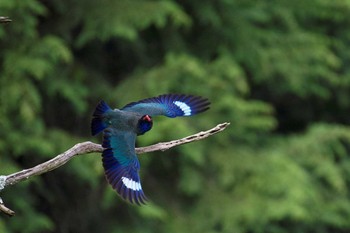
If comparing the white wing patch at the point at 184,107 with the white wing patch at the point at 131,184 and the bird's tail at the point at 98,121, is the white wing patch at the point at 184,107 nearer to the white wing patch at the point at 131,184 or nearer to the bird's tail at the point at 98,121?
the bird's tail at the point at 98,121

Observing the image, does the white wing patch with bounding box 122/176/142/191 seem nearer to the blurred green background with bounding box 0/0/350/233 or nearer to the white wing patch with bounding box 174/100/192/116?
the white wing patch with bounding box 174/100/192/116

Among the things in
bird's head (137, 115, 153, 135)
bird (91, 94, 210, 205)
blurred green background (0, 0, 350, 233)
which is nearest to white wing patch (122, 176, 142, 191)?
bird (91, 94, 210, 205)

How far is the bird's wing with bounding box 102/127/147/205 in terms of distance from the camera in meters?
4.12

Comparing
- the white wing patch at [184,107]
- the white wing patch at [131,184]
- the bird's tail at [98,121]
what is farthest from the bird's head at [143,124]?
the white wing patch at [184,107]

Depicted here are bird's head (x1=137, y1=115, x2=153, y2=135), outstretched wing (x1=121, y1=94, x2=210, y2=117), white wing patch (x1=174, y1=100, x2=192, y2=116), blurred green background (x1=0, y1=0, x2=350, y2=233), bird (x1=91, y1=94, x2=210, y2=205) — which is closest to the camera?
bird (x1=91, y1=94, x2=210, y2=205)

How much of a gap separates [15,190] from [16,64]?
89 cm

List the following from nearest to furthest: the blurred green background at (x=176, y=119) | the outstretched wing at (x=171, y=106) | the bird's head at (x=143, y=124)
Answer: the bird's head at (x=143, y=124), the outstretched wing at (x=171, y=106), the blurred green background at (x=176, y=119)

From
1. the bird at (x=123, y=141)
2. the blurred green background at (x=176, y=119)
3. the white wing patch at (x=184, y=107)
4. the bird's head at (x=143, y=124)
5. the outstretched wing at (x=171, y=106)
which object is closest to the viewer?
the bird at (x=123, y=141)

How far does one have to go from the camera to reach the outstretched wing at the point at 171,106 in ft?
15.3

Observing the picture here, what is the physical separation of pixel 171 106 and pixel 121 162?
691mm

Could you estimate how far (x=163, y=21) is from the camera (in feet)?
25.8

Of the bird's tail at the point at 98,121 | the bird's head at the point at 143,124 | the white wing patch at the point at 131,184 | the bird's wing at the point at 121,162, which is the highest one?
the bird's tail at the point at 98,121

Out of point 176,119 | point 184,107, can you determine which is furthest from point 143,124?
point 176,119

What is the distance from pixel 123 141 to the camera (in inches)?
168
